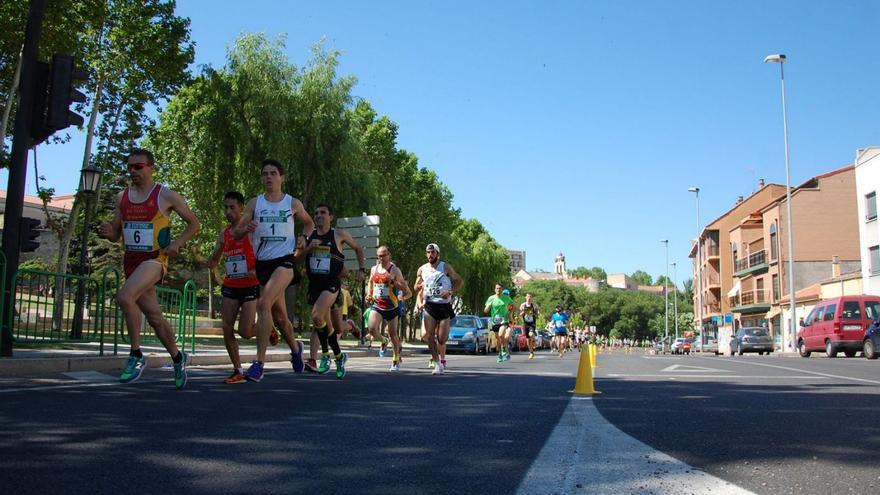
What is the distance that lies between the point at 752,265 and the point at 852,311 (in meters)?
41.3

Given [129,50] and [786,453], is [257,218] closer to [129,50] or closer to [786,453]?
[786,453]

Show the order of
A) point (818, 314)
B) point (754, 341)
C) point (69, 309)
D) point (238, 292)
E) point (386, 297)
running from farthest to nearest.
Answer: point (754, 341), point (818, 314), point (69, 309), point (386, 297), point (238, 292)

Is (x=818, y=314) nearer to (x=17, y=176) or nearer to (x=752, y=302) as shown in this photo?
(x=17, y=176)

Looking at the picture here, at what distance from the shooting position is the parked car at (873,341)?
20.8m

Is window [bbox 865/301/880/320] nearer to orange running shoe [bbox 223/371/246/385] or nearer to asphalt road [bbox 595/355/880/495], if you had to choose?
asphalt road [bbox 595/355/880/495]

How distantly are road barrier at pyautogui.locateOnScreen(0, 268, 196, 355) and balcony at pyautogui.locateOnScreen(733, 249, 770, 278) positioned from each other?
55.4 m

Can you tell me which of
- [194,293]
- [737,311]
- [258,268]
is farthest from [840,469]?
[737,311]

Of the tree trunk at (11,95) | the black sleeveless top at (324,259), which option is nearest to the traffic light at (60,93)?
the black sleeveless top at (324,259)

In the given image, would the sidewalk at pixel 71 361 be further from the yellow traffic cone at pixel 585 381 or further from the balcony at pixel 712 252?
the balcony at pixel 712 252

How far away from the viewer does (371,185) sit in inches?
1088

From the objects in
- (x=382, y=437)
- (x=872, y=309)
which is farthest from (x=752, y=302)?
(x=382, y=437)

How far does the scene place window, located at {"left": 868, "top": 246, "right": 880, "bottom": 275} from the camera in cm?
3981

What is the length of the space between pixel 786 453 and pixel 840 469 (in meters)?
0.36

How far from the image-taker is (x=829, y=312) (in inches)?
952
